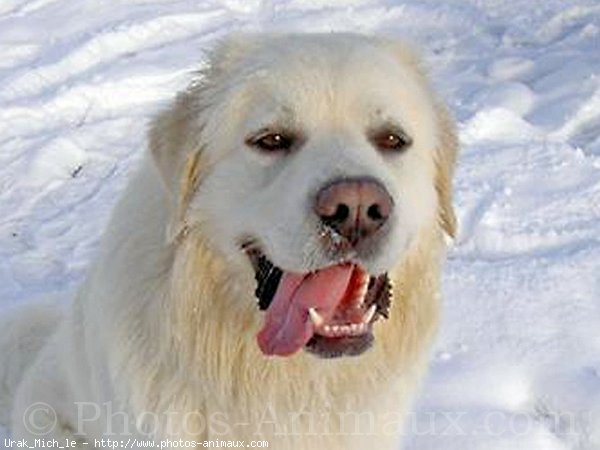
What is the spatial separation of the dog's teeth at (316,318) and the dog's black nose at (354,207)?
0.84 feet

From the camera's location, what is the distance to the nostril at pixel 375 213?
2.46m

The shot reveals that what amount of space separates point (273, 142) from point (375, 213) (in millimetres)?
371

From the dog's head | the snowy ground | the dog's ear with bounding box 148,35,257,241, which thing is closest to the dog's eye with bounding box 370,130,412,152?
the dog's head

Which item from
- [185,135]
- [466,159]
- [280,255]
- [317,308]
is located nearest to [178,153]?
[185,135]

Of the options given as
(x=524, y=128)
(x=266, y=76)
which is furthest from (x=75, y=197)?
(x=266, y=76)

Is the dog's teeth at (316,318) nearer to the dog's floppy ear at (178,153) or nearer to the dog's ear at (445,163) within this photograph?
the dog's floppy ear at (178,153)

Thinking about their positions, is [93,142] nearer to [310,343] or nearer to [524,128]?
[524,128]

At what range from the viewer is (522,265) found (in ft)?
14.7

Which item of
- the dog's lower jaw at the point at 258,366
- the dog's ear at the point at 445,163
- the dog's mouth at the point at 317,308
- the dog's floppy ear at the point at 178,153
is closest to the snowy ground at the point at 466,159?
the dog's lower jaw at the point at 258,366

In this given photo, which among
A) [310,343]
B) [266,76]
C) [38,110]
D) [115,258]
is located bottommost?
[310,343]

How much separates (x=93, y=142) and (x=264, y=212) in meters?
3.05

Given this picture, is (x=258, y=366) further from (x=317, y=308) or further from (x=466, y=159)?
(x=466, y=159)

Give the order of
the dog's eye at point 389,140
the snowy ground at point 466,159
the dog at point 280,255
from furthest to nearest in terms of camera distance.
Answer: the snowy ground at point 466,159 → the dog's eye at point 389,140 → the dog at point 280,255

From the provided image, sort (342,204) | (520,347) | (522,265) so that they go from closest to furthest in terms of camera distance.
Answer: (342,204)
(520,347)
(522,265)
